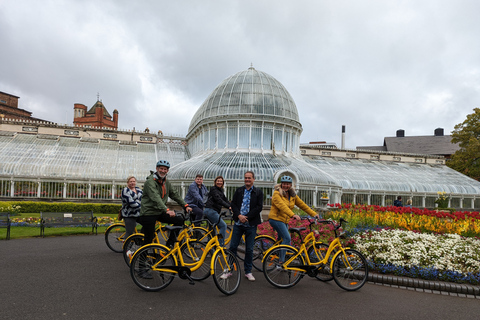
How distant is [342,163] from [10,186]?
31.0 metres

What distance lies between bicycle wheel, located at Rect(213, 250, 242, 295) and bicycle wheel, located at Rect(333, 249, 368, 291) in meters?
2.02

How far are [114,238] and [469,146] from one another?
139 ft

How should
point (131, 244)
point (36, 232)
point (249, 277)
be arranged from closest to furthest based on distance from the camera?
1. point (249, 277)
2. point (131, 244)
3. point (36, 232)

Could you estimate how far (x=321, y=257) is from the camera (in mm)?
6711

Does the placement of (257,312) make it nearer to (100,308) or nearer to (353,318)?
(353,318)

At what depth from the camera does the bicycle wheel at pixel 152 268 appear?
5.90 metres

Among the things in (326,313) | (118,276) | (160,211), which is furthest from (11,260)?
(326,313)

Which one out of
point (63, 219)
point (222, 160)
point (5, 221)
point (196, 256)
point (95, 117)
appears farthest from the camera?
point (95, 117)

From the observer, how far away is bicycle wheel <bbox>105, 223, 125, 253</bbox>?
375 inches

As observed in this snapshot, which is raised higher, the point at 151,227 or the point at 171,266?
the point at 151,227

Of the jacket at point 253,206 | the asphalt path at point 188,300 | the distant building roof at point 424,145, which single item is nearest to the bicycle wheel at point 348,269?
the asphalt path at point 188,300

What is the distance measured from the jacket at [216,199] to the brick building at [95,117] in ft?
198

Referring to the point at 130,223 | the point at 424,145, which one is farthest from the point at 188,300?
the point at 424,145

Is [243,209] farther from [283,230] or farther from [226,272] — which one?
[226,272]
